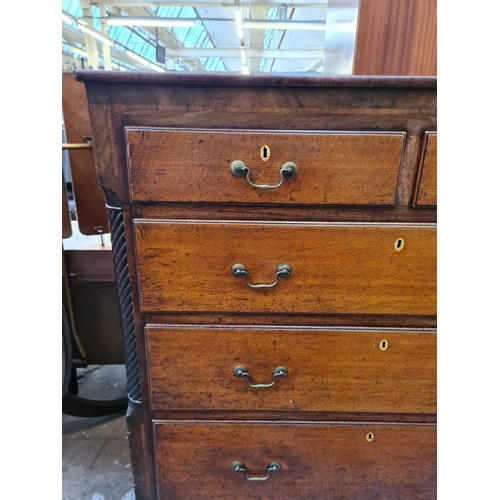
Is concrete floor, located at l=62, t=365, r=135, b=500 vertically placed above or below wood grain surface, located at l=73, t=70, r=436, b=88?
below

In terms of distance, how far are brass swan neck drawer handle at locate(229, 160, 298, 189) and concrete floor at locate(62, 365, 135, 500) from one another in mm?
994

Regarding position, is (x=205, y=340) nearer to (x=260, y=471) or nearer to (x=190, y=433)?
(x=190, y=433)

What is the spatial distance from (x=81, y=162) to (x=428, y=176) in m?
0.98

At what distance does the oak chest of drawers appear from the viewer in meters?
0.54

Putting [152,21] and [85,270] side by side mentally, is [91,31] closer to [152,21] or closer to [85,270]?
[152,21]

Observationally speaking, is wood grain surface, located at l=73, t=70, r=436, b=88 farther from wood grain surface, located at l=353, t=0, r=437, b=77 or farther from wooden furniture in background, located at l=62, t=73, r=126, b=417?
wooden furniture in background, located at l=62, t=73, r=126, b=417

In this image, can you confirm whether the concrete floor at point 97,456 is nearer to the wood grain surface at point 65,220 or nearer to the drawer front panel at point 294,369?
the drawer front panel at point 294,369

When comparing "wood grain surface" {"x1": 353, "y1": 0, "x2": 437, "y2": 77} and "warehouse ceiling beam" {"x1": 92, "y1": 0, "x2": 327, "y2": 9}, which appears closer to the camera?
"wood grain surface" {"x1": 353, "y1": 0, "x2": 437, "y2": 77}

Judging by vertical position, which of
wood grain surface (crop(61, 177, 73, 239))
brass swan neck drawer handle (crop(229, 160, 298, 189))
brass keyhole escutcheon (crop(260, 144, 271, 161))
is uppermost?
brass keyhole escutcheon (crop(260, 144, 271, 161))

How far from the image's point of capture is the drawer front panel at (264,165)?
21.2 inches

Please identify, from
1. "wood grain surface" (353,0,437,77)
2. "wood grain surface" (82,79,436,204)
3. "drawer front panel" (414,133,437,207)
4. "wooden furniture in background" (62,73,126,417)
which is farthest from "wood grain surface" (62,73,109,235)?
"drawer front panel" (414,133,437,207)

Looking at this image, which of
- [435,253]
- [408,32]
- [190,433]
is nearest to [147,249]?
[190,433]

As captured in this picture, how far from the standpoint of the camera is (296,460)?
71 centimetres

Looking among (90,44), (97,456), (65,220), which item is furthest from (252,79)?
(90,44)
